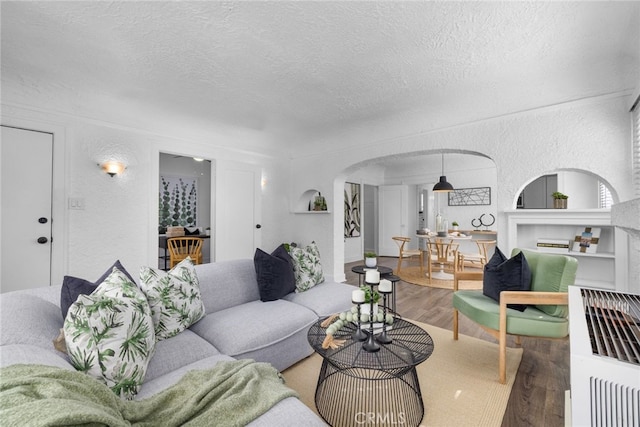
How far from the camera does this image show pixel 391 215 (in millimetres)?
7863

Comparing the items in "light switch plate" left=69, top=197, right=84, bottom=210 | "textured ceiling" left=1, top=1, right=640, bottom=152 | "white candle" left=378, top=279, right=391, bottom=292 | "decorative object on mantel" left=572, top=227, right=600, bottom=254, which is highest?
"textured ceiling" left=1, top=1, right=640, bottom=152

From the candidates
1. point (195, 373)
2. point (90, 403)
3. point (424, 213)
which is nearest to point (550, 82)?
point (195, 373)

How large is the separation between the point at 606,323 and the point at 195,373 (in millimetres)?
1646

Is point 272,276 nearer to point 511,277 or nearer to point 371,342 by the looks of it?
point 371,342

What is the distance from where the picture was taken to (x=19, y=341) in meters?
1.13

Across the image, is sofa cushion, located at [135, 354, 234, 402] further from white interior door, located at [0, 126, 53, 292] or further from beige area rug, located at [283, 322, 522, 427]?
white interior door, located at [0, 126, 53, 292]

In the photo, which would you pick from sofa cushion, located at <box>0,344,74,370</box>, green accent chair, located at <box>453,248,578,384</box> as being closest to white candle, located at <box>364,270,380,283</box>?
green accent chair, located at <box>453,248,578,384</box>

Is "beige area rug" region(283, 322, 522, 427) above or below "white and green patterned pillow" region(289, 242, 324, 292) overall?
below

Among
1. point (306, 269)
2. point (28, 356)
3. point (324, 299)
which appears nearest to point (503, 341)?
point (324, 299)

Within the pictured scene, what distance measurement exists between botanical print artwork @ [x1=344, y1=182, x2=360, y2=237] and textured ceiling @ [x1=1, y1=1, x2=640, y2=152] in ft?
11.8

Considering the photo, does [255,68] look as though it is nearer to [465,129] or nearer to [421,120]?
[421,120]

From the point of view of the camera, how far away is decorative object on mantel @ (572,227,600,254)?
305 cm

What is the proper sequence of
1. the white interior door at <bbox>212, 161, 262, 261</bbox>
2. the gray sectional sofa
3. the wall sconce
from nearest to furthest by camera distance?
the gray sectional sofa < the wall sconce < the white interior door at <bbox>212, 161, 262, 261</bbox>

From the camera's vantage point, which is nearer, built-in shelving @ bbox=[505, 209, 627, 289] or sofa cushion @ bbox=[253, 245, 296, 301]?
sofa cushion @ bbox=[253, 245, 296, 301]
